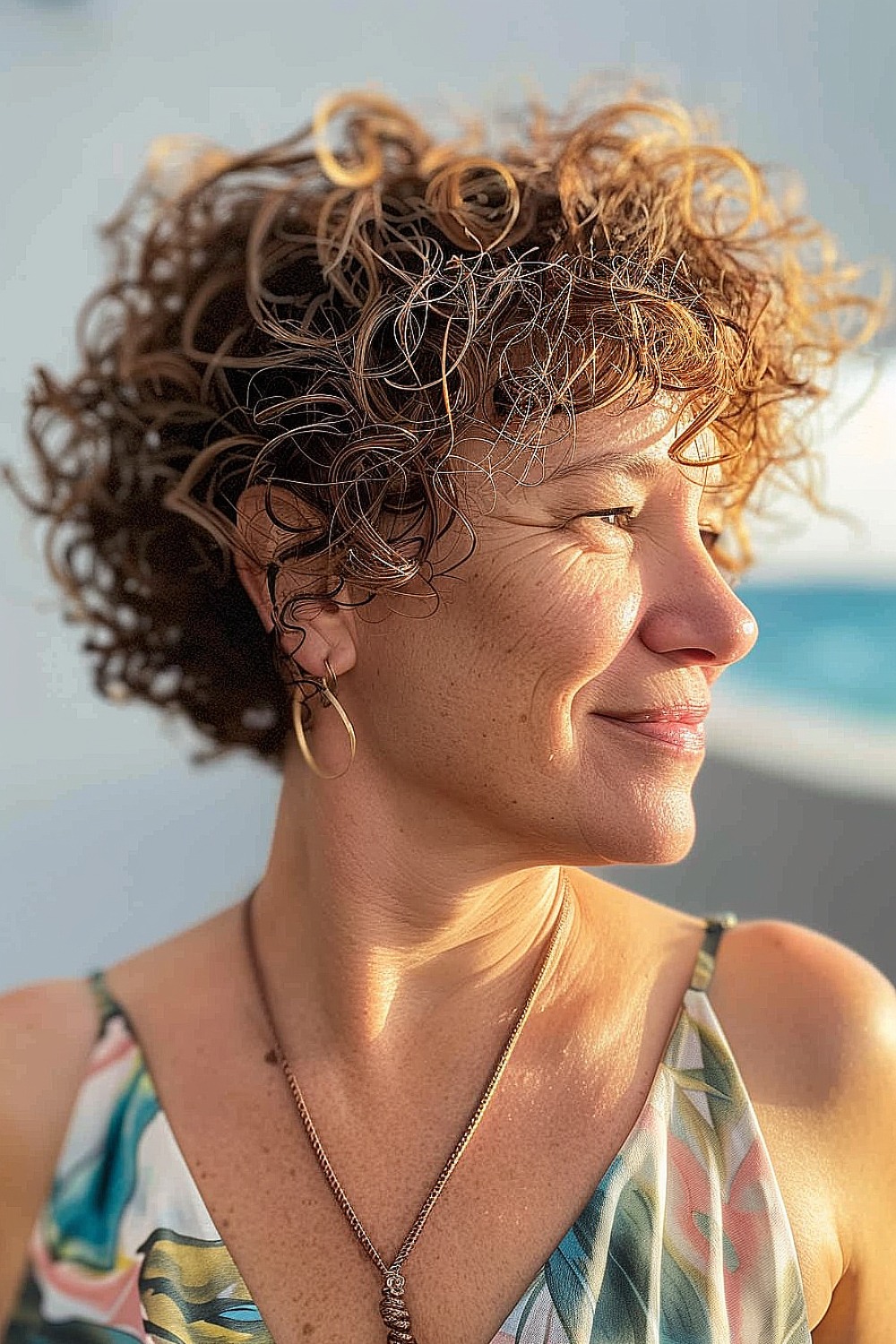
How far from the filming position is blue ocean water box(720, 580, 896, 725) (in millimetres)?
3967

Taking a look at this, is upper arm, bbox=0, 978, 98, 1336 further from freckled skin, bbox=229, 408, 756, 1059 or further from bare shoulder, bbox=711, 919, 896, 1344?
bare shoulder, bbox=711, 919, 896, 1344

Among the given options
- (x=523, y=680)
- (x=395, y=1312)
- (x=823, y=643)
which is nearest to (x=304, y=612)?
(x=523, y=680)

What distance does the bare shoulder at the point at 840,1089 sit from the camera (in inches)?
43.7

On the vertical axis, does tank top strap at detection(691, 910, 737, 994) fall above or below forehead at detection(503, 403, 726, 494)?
below

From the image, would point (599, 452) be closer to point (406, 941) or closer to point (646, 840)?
point (646, 840)

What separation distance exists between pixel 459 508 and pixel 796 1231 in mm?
655

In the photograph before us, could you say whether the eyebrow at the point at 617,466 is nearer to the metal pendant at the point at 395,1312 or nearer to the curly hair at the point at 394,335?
the curly hair at the point at 394,335

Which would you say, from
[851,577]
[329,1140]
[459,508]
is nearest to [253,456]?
[459,508]

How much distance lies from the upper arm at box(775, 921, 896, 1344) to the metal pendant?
0.35m

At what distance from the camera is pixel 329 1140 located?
1.20 m

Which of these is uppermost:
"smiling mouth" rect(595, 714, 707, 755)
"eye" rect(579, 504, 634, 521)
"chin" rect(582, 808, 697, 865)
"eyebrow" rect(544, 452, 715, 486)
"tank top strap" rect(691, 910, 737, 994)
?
"eyebrow" rect(544, 452, 715, 486)

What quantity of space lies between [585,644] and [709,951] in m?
0.37

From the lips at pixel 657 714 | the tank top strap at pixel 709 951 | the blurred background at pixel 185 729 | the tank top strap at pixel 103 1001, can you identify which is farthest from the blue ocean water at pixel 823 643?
the lips at pixel 657 714

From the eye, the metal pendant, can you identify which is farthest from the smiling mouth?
the metal pendant
